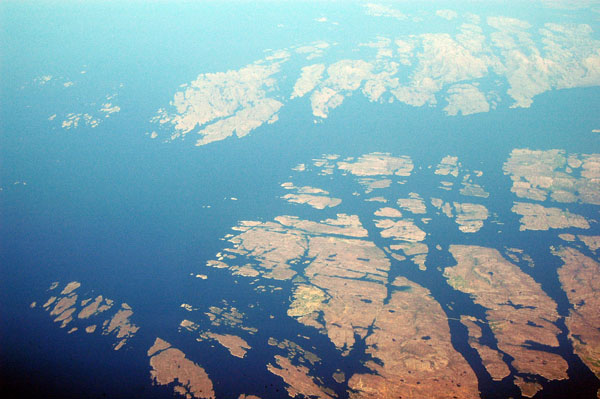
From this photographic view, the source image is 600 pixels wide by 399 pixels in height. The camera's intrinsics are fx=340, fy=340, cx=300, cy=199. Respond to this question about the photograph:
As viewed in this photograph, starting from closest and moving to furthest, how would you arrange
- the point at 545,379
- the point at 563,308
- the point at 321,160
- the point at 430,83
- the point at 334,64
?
the point at 545,379
the point at 563,308
the point at 321,160
the point at 430,83
the point at 334,64

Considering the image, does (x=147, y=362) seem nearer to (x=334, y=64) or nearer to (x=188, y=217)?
(x=188, y=217)

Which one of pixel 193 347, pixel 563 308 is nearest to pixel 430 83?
pixel 563 308

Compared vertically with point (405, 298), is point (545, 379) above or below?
above

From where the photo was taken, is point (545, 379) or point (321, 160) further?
point (321, 160)

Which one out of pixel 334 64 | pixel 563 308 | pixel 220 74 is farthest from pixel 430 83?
pixel 563 308

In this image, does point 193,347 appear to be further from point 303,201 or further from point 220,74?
point 220,74

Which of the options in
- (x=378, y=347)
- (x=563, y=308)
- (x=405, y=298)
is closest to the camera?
(x=378, y=347)
